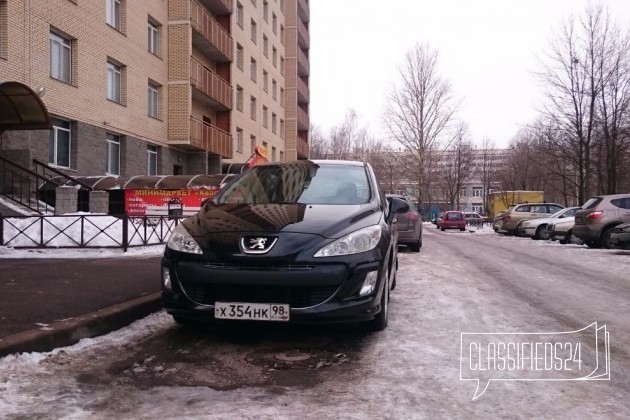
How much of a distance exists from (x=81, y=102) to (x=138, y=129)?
3.73 metres


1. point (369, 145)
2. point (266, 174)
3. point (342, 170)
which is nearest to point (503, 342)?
point (342, 170)

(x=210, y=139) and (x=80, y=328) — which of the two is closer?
(x=80, y=328)

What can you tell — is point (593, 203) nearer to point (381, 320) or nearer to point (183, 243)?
point (381, 320)

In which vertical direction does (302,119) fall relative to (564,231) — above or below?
above

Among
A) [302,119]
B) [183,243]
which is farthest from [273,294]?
[302,119]

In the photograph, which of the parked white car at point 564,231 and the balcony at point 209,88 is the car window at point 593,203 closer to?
the parked white car at point 564,231

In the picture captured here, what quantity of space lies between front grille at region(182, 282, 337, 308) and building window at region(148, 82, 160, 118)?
19420 millimetres

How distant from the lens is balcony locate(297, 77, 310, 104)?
155 feet

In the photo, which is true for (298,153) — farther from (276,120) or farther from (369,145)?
(369,145)

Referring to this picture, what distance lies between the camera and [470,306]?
6141 mm

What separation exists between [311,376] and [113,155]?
1774 cm

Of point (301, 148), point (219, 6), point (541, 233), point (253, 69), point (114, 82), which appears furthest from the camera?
point (301, 148)

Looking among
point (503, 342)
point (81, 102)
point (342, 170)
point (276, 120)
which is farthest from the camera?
point (276, 120)

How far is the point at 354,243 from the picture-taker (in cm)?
434
